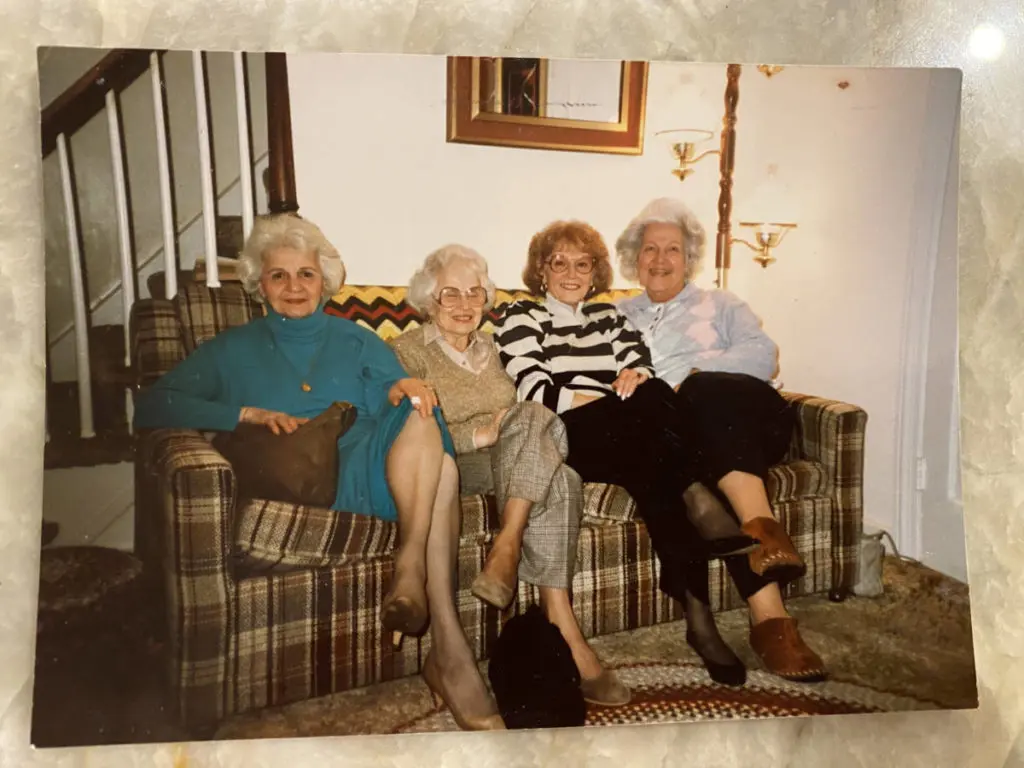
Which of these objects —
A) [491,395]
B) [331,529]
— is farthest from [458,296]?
[331,529]

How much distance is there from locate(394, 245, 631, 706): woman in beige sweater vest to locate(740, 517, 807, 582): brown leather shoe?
0.39 meters

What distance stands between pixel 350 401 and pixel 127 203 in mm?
599

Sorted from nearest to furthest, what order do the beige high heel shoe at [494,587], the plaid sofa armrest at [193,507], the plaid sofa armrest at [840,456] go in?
1. the plaid sofa armrest at [193,507]
2. the beige high heel shoe at [494,587]
3. the plaid sofa armrest at [840,456]

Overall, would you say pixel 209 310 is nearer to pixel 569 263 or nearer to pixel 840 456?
pixel 569 263

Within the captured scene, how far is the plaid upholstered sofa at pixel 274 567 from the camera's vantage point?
161 cm

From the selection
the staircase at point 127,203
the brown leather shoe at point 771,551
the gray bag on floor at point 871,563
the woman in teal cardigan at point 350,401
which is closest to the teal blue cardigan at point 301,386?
the woman in teal cardigan at point 350,401

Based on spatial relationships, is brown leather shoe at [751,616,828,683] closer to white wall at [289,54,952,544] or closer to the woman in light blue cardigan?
the woman in light blue cardigan

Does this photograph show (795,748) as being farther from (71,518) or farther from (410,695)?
(71,518)

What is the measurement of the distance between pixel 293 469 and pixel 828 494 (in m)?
1.16

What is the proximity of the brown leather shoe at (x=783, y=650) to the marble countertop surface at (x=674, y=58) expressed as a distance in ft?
0.47

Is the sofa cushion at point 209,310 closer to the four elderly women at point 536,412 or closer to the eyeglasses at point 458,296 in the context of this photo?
Answer: the four elderly women at point 536,412

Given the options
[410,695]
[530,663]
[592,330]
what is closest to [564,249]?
[592,330]

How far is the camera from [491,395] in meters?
1.73

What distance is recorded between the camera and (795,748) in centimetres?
183
